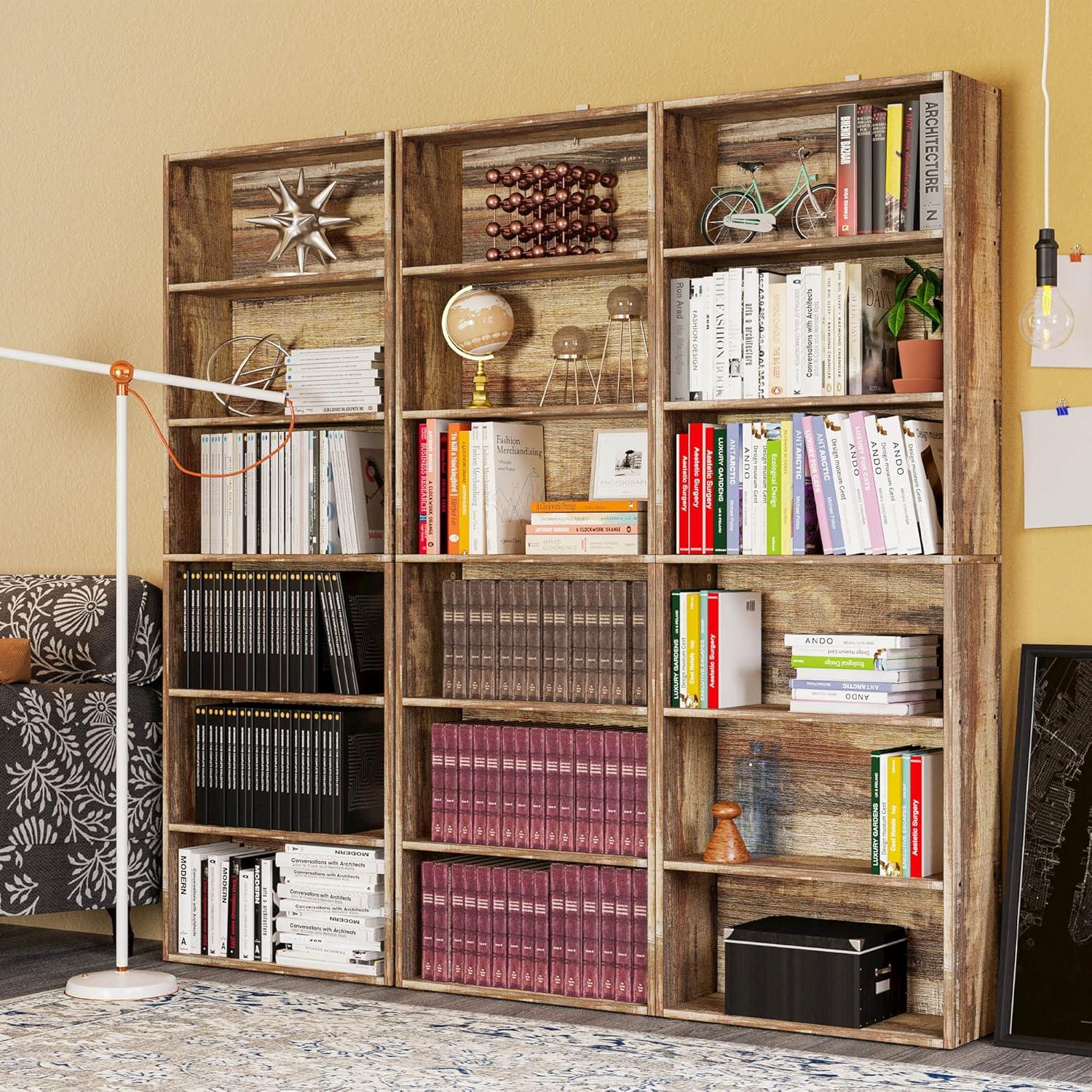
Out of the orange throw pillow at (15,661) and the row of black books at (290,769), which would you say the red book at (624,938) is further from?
the orange throw pillow at (15,661)

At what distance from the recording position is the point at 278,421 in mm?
4570

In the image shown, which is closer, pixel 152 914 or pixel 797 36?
pixel 797 36

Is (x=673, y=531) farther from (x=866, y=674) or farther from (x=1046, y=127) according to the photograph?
(x=1046, y=127)

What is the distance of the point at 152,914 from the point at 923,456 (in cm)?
251

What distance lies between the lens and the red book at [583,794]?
4.07 meters

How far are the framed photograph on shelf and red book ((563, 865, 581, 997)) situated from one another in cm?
87

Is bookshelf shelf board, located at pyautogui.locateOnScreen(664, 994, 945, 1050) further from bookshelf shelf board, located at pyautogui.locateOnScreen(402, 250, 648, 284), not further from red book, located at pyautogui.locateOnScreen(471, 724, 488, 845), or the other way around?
bookshelf shelf board, located at pyautogui.locateOnScreen(402, 250, 648, 284)

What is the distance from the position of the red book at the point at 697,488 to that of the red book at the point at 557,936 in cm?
82

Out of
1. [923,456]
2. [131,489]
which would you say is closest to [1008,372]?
[923,456]

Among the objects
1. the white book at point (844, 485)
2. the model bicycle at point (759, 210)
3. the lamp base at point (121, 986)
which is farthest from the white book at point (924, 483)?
the lamp base at point (121, 986)

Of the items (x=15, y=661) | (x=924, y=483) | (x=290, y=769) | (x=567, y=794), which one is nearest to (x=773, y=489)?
(x=924, y=483)

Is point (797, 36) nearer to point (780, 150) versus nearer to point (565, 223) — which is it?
point (780, 150)

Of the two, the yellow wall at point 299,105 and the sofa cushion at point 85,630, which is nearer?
the yellow wall at point 299,105

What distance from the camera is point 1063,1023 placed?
3.64m
